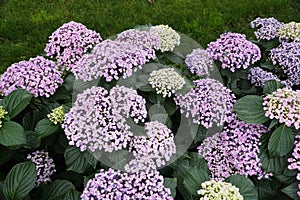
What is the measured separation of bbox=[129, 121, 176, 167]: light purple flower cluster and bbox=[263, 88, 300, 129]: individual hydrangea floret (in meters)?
0.40

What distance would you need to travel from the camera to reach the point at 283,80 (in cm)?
234

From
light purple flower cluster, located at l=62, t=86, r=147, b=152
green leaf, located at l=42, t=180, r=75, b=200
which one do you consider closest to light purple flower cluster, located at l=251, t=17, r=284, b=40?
light purple flower cluster, located at l=62, t=86, r=147, b=152

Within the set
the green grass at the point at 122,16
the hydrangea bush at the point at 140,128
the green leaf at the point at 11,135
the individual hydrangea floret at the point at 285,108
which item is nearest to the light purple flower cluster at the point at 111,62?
the hydrangea bush at the point at 140,128

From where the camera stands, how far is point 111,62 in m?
1.75

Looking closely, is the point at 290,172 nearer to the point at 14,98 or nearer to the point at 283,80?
the point at 283,80

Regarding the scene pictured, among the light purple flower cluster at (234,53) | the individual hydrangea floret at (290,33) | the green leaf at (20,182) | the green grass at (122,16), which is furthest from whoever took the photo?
the green grass at (122,16)

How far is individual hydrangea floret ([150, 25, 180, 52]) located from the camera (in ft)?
7.16

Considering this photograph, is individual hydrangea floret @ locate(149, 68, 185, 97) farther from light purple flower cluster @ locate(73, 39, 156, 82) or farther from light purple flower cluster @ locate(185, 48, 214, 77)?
light purple flower cluster @ locate(185, 48, 214, 77)

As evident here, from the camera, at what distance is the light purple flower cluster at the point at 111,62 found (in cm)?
174

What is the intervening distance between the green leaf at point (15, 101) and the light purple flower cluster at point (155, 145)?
1.60 ft

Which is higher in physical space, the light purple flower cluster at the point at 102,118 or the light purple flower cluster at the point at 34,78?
the light purple flower cluster at the point at 102,118

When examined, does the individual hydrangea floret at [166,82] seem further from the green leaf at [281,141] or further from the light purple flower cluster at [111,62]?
the green leaf at [281,141]

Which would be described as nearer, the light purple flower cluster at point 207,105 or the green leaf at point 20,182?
the green leaf at point 20,182

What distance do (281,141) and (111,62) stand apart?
2.34 ft
